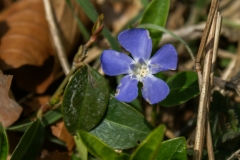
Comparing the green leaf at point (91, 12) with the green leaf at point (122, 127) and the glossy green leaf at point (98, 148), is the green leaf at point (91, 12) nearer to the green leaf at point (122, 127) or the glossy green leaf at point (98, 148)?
the green leaf at point (122, 127)

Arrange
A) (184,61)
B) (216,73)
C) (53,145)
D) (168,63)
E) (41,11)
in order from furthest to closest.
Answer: (184,61), (41,11), (216,73), (53,145), (168,63)

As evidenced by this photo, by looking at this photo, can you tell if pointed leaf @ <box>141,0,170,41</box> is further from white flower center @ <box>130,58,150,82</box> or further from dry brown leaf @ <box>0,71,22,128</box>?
dry brown leaf @ <box>0,71,22,128</box>

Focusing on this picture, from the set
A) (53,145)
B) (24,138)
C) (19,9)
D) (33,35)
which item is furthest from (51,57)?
(24,138)

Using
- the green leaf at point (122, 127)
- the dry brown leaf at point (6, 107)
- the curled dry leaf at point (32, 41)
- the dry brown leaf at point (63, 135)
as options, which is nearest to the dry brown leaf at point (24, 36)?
the curled dry leaf at point (32, 41)

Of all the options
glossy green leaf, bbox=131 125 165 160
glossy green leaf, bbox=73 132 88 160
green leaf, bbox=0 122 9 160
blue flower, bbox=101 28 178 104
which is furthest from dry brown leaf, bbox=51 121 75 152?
glossy green leaf, bbox=131 125 165 160

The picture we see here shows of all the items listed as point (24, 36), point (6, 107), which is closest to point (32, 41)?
point (24, 36)

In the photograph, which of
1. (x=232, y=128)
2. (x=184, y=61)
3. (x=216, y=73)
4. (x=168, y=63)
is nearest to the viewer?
(x=168, y=63)

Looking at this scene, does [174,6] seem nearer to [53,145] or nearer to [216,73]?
[216,73]
